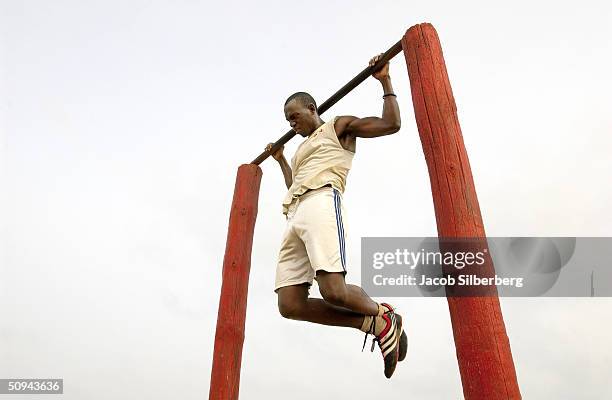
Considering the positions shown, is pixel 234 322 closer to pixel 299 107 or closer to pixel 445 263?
pixel 299 107

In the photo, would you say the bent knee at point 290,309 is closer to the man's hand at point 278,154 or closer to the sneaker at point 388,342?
the sneaker at point 388,342

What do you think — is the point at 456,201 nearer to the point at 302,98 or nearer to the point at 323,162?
the point at 323,162

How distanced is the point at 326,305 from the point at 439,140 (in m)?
1.22

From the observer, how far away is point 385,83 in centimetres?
354

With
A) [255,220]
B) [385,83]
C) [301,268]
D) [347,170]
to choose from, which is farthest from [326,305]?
[255,220]

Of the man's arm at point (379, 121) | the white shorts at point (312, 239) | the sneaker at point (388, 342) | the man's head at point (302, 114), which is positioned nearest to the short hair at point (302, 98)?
the man's head at point (302, 114)

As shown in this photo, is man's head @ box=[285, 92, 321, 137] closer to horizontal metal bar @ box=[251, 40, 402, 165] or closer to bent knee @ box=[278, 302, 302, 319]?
horizontal metal bar @ box=[251, 40, 402, 165]

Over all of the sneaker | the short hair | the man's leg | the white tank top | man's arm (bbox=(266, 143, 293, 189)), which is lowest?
the sneaker

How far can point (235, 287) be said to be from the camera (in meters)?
4.98

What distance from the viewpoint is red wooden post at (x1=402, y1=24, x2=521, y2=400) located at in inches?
103

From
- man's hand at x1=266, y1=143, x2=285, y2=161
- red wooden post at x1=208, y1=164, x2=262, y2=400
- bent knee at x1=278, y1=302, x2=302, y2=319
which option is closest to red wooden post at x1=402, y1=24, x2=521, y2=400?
bent knee at x1=278, y1=302, x2=302, y2=319

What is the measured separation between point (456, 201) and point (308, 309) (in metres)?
1.20

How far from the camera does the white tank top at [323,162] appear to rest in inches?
144

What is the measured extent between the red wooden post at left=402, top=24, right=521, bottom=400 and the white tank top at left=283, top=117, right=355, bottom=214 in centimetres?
62
